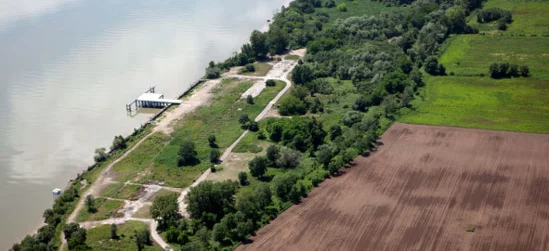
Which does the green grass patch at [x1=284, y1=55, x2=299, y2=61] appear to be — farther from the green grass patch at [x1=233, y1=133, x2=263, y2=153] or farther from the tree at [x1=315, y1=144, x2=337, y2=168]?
the tree at [x1=315, y1=144, x2=337, y2=168]

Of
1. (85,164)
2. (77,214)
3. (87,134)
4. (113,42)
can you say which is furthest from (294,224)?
(113,42)

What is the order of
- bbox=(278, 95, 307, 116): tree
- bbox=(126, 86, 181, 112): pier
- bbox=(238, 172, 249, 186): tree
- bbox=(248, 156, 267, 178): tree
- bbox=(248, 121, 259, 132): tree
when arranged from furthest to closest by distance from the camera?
1. bbox=(126, 86, 181, 112): pier
2. bbox=(278, 95, 307, 116): tree
3. bbox=(248, 121, 259, 132): tree
4. bbox=(248, 156, 267, 178): tree
5. bbox=(238, 172, 249, 186): tree

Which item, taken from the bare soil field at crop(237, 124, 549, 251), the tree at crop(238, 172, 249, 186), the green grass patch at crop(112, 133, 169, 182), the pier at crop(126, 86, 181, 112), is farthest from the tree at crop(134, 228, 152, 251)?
the pier at crop(126, 86, 181, 112)

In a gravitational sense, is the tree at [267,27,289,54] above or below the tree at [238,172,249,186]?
above

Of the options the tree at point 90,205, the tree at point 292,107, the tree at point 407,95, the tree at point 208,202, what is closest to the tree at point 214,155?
the tree at point 208,202

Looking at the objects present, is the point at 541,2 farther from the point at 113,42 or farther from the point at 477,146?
the point at 113,42

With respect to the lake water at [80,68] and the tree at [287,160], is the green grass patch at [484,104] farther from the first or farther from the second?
the lake water at [80,68]
